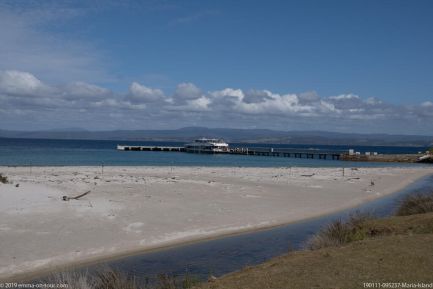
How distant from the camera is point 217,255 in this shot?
1361cm

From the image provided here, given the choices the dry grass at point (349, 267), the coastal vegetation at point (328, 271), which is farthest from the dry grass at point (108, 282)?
the dry grass at point (349, 267)

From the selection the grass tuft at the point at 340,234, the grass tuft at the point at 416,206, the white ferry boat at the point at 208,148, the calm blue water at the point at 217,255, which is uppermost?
the white ferry boat at the point at 208,148

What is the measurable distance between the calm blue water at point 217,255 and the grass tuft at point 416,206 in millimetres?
3441

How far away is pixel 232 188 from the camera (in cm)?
2948

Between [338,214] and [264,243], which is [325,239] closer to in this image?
[264,243]

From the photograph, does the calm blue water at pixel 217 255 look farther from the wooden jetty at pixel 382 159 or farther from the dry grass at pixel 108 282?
the wooden jetty at pixel 382 159

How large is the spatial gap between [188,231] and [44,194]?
7.99 meters

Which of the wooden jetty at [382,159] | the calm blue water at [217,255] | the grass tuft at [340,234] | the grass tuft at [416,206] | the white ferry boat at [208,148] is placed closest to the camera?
the calm blue water at [217,255]

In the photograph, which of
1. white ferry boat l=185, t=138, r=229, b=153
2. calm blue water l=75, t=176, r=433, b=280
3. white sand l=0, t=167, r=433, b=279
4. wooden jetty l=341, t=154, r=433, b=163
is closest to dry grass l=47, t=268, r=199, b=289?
calm blue water l=75, t=176, r=433, b=280

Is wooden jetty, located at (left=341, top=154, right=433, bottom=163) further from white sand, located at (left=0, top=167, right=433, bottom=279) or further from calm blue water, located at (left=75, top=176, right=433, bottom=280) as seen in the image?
calm blue water, located at (left=75, top=176, right=433, bottom=280)

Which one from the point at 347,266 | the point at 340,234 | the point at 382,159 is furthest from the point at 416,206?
the point at 382,159

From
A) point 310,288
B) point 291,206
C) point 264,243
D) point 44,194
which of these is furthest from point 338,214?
point 310,288

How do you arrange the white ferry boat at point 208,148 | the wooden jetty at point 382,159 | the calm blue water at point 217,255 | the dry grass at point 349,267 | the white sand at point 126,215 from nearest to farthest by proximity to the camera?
the dry grass at point 349,267 → the calm blue water at point 217,255 → the white sand at point 126,215 → the wooden jetty at point 382,159 → the white ferry boat at point 208,148

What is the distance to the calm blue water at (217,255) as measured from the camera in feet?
39.2
